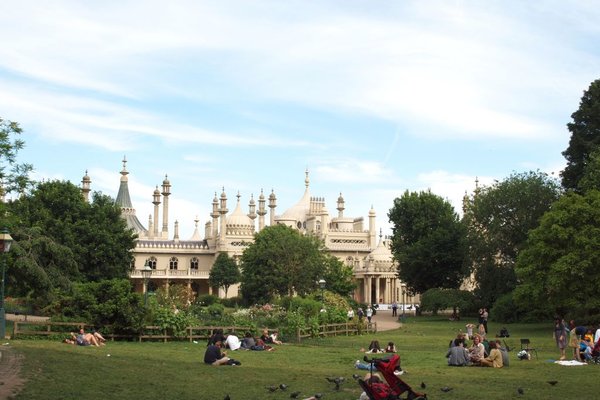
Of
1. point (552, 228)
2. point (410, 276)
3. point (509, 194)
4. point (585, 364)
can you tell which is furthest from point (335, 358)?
point (410, 276)

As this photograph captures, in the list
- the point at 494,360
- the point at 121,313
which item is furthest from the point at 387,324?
the point at 494,360

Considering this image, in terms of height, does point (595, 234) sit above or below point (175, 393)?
above

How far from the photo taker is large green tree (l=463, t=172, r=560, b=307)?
54688 mm

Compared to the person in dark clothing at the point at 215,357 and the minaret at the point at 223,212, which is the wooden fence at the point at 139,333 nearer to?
the person in dark clothing at the point at 215,357

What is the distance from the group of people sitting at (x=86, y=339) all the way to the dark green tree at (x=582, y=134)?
1145 inches

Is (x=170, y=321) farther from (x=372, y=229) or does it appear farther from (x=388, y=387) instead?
(x=372, y=229)

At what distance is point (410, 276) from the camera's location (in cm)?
6794

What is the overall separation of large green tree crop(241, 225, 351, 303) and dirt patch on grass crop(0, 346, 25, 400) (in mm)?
45786

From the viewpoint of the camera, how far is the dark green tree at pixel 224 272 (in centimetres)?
8319

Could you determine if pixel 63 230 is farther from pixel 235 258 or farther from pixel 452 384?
pixel 452 384

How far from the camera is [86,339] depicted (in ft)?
94.3

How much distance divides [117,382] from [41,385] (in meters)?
1.80

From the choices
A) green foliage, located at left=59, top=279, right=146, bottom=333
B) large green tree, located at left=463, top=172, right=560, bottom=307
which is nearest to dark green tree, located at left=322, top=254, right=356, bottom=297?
large green tree, located at left=463, top=172, right=560, bottom=307

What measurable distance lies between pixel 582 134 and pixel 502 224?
891 cm
